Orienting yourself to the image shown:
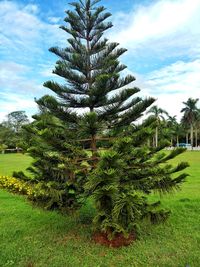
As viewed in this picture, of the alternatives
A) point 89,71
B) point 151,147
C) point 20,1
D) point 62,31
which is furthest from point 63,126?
point 20,1

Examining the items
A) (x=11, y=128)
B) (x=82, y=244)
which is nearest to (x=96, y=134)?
(x=82, y=244)

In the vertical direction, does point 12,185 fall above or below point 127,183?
below

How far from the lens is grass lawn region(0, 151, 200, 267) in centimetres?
354

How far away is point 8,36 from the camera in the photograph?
22.9 ft

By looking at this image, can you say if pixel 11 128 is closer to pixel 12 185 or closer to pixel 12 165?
pixel 12 165

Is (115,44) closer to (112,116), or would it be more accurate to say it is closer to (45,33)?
(112,116)

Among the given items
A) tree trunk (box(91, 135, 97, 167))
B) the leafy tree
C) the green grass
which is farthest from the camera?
the leafy tree

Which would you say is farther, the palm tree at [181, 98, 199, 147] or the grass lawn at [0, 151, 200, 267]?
A: the palm tree at [181, 98, 199, 147]

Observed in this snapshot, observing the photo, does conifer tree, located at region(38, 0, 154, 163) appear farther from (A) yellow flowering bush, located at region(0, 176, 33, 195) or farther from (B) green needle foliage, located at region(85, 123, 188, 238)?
(A) yellow flowering bush, located at region(0, 176, 33, 195)

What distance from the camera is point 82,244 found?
13.3ft

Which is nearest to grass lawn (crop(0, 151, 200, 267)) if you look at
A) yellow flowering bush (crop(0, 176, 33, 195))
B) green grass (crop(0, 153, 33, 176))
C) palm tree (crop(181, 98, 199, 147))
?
yellow flowering bush (crop(0, 176, 33, 195))

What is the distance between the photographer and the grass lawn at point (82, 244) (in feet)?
11.6

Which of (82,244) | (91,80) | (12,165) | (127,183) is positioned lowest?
(12,165)

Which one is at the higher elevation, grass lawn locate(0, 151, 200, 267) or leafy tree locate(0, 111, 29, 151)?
leafy tree locate(0, 111, 29, 151)
